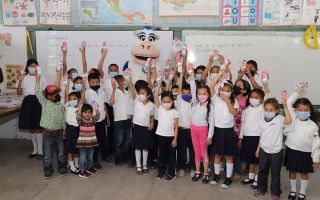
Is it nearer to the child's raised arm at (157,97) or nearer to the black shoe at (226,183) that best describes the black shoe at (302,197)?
the black shoe at (226,183)

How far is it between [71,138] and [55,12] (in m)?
2.25

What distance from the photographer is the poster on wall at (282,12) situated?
4.86 metres

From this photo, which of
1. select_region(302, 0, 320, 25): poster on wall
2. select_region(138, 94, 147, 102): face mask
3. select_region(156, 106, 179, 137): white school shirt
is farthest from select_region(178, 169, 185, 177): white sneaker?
select_region(302, 0, 320, 25): poster on wall

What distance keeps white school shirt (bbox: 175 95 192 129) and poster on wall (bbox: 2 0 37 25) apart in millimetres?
2852

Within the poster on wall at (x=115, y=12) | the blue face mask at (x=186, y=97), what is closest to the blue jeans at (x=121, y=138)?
the blue face mask at (x=186, y=97)

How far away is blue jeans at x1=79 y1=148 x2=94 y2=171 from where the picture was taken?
4.05m

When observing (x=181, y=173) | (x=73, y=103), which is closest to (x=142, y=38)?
(x=73, y=103)

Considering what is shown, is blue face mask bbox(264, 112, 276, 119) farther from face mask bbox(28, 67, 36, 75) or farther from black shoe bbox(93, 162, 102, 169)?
face mask bbox(28, 67, 36, 75)

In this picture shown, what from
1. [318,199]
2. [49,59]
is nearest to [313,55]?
[318,199]

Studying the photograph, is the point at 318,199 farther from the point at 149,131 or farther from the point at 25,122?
the point at 25,122

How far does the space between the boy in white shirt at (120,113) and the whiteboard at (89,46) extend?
40.2 inches

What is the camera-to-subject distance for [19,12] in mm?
5426

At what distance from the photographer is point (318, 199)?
362 cm

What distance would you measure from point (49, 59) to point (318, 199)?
4146mm
